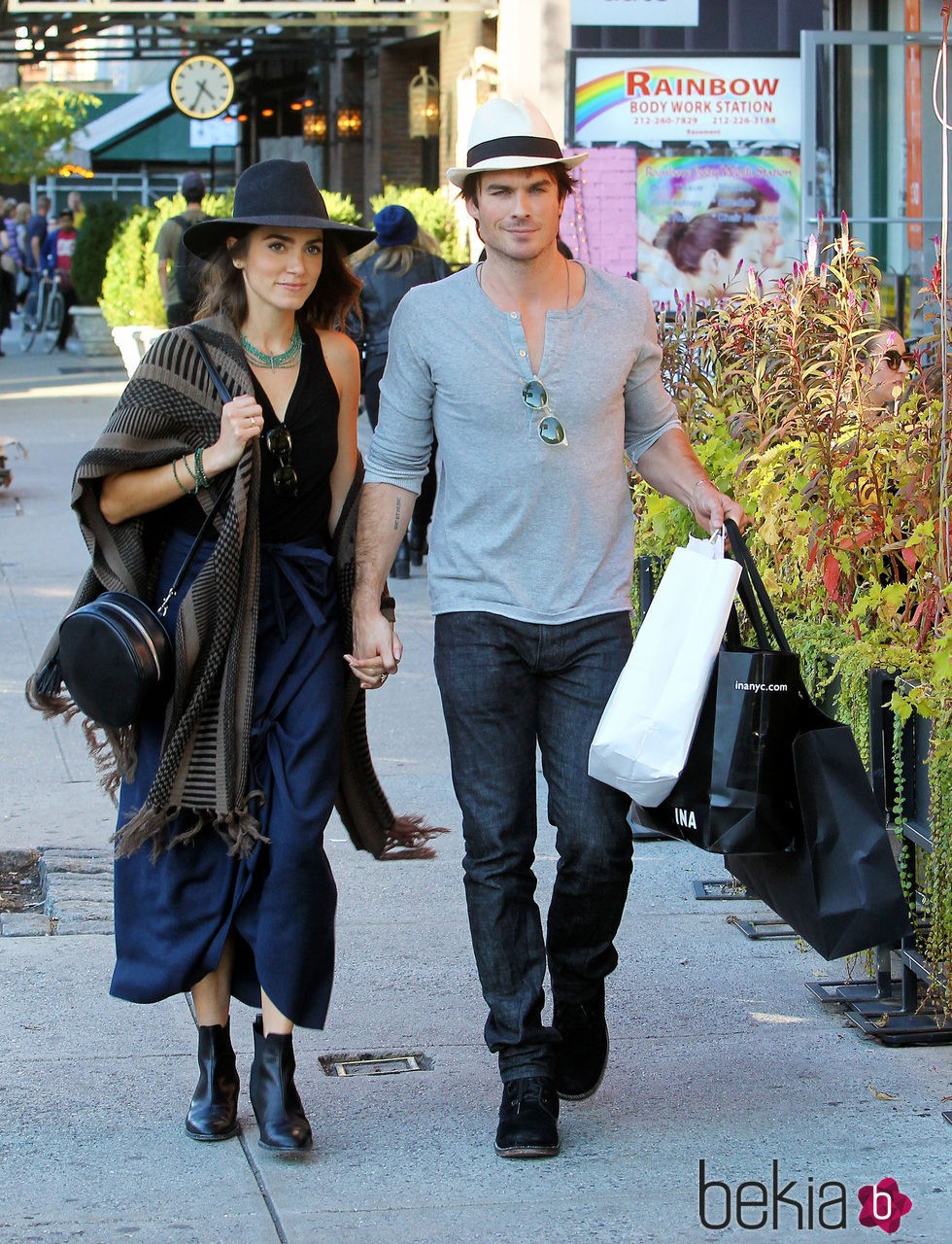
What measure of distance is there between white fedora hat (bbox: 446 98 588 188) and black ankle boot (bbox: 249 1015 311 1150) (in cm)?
173

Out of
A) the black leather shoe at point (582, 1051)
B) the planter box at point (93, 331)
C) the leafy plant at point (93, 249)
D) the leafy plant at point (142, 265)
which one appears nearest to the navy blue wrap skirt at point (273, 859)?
the black leather shoe at point (582, 1051)

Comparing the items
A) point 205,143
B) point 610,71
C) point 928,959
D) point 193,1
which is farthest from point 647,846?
point 205,143

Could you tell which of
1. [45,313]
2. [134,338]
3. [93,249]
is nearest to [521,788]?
[134,338]

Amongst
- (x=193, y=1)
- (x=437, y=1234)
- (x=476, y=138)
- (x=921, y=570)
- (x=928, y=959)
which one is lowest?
(x=437, y=1234)

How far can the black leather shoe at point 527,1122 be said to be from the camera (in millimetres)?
3484

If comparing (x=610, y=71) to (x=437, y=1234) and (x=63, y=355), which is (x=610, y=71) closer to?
(x=437, y=1234)

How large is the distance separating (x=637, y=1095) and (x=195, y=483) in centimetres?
157

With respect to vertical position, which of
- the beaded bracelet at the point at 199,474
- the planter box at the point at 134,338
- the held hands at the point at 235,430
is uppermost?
the planter box at the point at 134,338

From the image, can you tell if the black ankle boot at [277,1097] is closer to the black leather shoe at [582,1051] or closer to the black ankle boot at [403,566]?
the black leather shoe at [582,1051]

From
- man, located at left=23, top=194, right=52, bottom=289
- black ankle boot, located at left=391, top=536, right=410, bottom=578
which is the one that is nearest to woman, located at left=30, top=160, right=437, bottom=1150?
black ankle boot, located at left=391, top=536, right=410, bottom=578

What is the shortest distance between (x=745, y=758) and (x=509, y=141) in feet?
4.12

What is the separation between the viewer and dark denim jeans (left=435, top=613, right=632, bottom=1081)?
3545 mm

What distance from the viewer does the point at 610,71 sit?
11695mm

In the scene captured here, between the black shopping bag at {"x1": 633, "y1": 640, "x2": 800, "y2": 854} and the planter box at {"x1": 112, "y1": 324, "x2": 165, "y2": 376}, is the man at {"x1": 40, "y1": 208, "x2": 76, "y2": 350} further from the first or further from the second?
the black shopping bag at {"x1": 633, "y1": 640, "x2": 800, "y2": 854}
